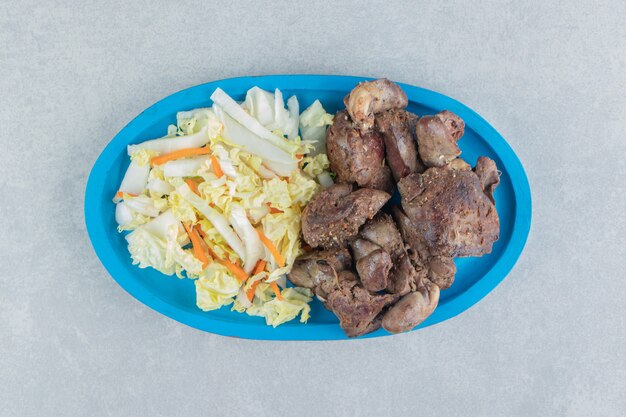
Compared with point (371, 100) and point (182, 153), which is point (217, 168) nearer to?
point (182, 153)

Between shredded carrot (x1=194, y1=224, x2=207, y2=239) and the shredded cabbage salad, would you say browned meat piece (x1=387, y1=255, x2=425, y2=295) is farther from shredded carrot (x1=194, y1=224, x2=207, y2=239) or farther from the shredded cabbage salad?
shredded carrot (x1=194, y1=224, x2=207, y2=239)

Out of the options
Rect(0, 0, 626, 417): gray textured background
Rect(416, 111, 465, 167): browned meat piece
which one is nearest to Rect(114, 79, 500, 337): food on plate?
Rect(416, 111, 465, 167): browned meat piece

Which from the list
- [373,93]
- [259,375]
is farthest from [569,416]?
[373,93]

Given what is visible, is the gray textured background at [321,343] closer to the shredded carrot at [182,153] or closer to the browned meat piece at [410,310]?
the shredded carrot at [182,153]

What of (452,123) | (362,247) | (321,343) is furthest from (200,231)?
(452,123)

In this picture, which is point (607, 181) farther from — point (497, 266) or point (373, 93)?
point (373, 93)
